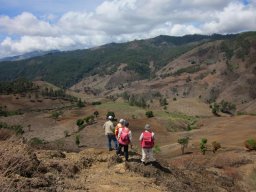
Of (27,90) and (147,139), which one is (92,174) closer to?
(147,139)

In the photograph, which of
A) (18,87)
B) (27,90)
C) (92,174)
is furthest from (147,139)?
(18,87)

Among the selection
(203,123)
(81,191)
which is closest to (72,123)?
(203,123)

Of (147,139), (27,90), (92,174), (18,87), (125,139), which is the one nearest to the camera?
(92,174)

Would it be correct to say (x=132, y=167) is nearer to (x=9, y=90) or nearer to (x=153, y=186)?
(x=153, y=186)

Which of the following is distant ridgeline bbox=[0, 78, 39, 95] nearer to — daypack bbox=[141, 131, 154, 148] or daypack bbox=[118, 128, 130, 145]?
daypack bbox=[118, 128, 130, 145]

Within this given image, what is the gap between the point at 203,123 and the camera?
8800 centimetres

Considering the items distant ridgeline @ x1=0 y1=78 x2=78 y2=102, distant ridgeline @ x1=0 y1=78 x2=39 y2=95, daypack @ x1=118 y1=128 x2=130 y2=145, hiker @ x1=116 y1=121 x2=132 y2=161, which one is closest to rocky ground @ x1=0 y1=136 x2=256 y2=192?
hiker @ x1=116 y1=121 x2=132 y2=161

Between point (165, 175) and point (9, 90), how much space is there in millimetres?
140754

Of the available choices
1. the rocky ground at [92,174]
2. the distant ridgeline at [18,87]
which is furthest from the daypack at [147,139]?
the distant ridgeline at [18,87]

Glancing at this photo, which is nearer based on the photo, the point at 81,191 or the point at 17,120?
the point at 81,191

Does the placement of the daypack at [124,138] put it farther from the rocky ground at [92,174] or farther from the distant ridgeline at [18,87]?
the distant ridgeline at [18,87]

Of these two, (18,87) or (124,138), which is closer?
(124,138)

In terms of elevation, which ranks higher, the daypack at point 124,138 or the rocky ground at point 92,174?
the daypack at point 124,138

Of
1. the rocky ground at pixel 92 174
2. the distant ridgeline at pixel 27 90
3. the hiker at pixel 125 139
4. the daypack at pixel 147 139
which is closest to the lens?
the rocky ground at pixel 92 174
